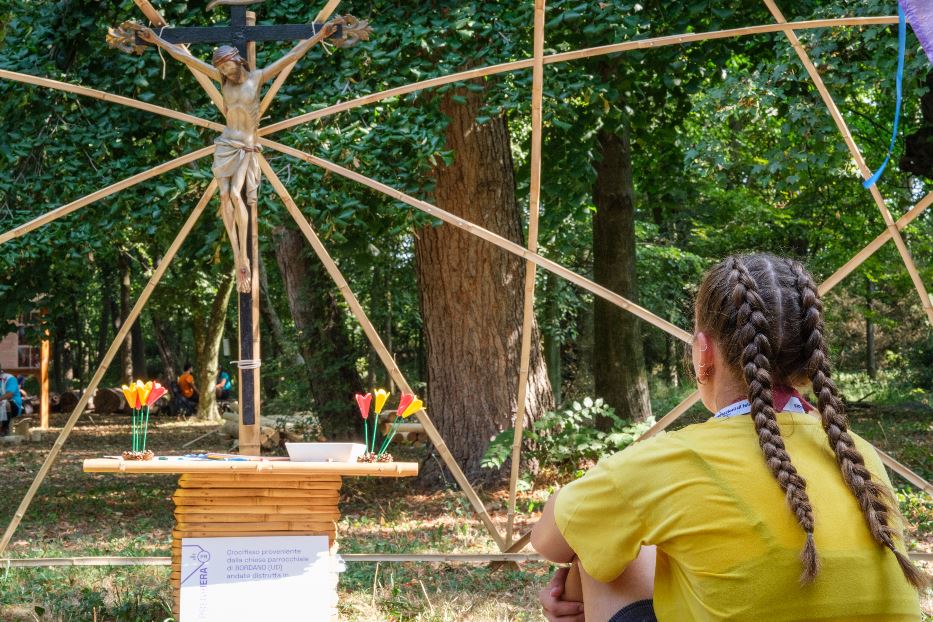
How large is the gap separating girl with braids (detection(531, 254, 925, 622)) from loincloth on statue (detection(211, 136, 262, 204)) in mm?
3108

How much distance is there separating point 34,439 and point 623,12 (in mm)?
11578

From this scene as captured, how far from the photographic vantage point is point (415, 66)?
5965 mm

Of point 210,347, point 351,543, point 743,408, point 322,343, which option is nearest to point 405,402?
point 351,543

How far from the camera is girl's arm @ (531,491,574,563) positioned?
6.36ft

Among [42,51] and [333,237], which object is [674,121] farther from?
[42,51]

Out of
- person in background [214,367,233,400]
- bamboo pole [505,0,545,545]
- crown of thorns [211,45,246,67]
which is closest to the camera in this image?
crown of thorns [211,45,246,67]

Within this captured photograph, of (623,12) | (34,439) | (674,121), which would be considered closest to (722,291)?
(623,12)

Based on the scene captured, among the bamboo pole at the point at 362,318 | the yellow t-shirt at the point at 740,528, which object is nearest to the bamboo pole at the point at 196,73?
the bamboo pole at the point at 362,318

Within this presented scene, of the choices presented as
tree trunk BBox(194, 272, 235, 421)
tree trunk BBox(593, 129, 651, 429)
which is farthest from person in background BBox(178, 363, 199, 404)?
tree trunk BBox(593, 129, 651, 429)

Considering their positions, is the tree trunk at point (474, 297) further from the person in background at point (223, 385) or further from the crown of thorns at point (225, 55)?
the person in background at point (223, 385)

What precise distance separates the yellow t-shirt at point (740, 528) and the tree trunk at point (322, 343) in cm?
724

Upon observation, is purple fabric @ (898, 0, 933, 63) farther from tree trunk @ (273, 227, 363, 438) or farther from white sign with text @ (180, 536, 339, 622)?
tree trunk @ (273, 227, 363, 438)

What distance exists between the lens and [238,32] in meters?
4.54

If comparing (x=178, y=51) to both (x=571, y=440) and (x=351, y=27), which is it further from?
(x=571, y=440)
